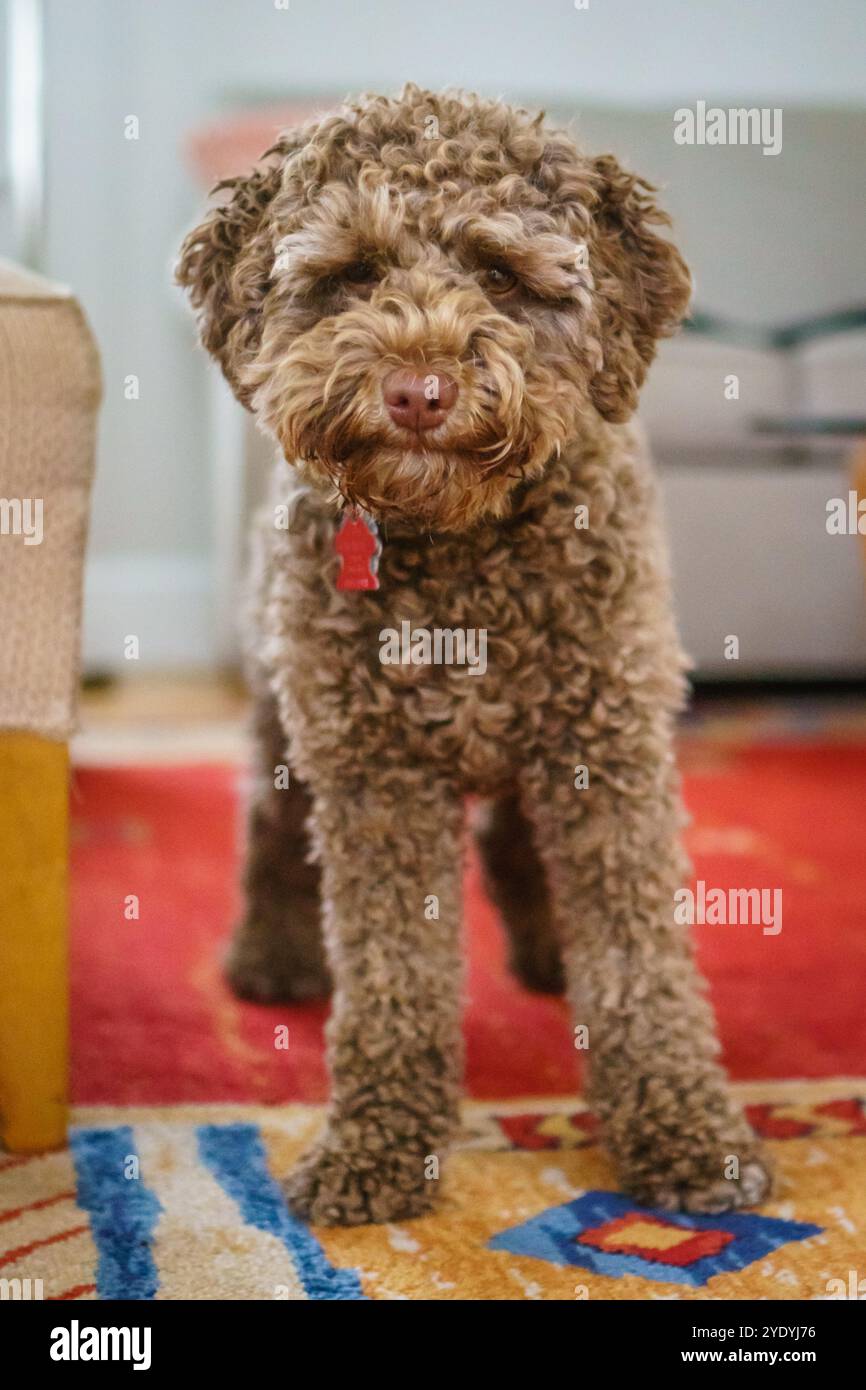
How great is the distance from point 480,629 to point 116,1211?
0.65 meters

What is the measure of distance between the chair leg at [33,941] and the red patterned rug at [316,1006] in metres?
0.15

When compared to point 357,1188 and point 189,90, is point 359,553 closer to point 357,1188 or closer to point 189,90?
point 357,1188

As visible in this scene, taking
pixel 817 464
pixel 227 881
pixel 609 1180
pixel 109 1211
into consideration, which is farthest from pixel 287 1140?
pixel 817 464

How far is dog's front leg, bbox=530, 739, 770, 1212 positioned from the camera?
56.4 inches

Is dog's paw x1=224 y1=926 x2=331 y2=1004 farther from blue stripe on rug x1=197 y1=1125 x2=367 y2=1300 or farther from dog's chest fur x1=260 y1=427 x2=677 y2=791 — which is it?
dog's chest fur x1=260 y1=427 x2=677 y2=791

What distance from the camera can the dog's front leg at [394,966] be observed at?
146 centimetres

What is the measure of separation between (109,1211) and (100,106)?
156 inches

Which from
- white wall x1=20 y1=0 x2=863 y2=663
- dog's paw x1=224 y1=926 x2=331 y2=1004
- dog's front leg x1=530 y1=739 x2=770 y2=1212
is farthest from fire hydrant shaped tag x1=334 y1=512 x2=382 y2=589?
white wall x1=20 y1=0 x2=863 y2=663

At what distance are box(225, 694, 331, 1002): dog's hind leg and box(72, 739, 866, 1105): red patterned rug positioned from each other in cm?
4

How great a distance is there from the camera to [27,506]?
4.75 ft

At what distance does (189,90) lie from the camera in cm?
461

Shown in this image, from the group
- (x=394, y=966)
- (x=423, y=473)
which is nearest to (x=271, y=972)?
(x=394, y=966)

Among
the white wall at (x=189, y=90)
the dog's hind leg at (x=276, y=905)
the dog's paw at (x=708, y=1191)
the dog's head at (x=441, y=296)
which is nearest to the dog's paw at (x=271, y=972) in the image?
the dog's hind leg at (x=276, y=905)
